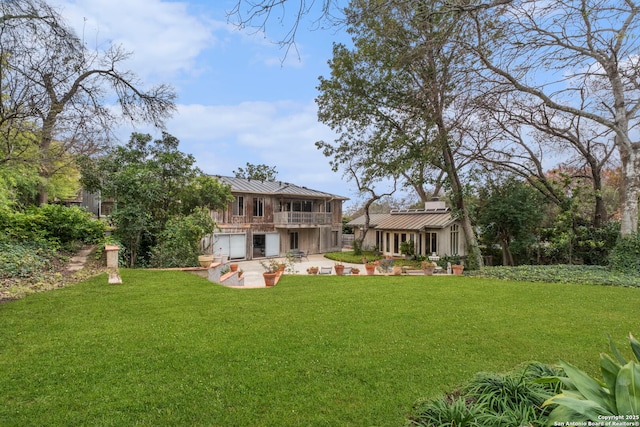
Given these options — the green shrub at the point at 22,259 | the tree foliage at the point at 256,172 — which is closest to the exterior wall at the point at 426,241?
the green shrub at the point at 22,259

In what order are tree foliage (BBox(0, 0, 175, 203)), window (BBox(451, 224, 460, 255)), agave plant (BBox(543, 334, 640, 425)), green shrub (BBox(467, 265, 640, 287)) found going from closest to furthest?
agave plant (BBox(543, 334, 640, 425)), tree foliage (BBox(0, 0, 175, 203)), green shrub (BBox(467, 265, 640, 287)), window (BBox(451, 224, 460, 255))

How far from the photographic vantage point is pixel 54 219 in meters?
10.1

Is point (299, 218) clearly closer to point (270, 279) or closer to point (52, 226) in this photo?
point (270, 279)

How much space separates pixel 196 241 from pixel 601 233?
16.3 m

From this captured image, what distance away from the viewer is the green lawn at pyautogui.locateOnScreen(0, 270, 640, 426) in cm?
273

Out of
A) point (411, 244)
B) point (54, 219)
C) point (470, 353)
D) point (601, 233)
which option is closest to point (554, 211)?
point (601, 233)

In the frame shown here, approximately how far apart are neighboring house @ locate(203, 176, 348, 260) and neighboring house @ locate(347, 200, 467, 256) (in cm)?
362

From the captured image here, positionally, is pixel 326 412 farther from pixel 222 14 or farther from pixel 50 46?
pixel 50 46

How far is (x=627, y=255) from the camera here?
10.9 metres

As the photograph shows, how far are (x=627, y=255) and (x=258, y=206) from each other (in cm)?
1763

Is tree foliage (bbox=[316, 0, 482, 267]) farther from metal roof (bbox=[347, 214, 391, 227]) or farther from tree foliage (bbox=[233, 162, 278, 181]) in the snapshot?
tree foliage (bbox=[233, 162, 278, 181])

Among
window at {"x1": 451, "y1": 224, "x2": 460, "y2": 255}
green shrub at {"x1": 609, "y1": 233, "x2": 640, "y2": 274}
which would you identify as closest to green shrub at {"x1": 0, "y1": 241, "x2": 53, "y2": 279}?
green shrub at {"x1": 609, "y1": 233, "x2": 640, "y2": 274}

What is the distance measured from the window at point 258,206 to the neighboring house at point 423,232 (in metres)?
7.50

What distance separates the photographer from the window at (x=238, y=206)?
19906 millimetres
